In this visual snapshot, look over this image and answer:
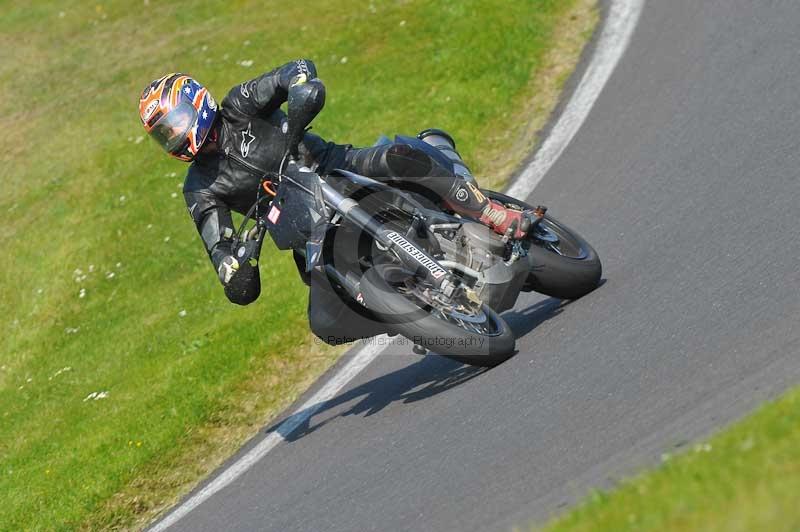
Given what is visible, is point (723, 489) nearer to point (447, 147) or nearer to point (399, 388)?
point (399, 388)

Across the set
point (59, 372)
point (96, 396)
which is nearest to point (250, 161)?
point (96, 396)

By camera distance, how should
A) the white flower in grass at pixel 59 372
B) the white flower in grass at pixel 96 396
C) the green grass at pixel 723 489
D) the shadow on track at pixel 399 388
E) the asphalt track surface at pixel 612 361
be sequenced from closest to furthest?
the green grass at pixel 723 489, the asphalt track surface at pixel 612 361, the shadow on track at pixel 399 388, the white flower in grass at pixel 96 396, the white flower in grass at pixel 59 372

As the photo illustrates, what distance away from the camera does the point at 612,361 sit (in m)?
6.68

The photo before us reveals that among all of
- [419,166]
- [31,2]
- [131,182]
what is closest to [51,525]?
[419,166]

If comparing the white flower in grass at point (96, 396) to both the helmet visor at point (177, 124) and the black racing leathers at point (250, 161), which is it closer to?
the black racing leathers at point (250, 161)

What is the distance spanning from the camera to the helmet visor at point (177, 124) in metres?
7.73

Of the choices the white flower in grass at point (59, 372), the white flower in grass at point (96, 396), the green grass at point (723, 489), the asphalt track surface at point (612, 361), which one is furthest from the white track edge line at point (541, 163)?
the green grass at point (723, 489)

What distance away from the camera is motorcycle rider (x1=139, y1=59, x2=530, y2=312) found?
7711 millimetres

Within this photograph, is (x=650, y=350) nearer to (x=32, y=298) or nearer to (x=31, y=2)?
(x=32, y=298)

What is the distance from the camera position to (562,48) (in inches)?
524

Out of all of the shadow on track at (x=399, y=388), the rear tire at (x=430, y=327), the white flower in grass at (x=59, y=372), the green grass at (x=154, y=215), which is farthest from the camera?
the white flower in grass at (x=59, y=372)

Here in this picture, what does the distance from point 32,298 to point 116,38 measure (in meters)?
8.13

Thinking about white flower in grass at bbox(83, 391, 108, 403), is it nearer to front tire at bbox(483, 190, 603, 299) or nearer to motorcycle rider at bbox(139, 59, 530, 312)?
motorcycle rider at bbox(139, 59, 530, 312)

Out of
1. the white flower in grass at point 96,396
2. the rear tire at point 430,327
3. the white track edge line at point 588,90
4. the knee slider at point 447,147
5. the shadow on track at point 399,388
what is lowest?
the white flower in grass at point 96,396
